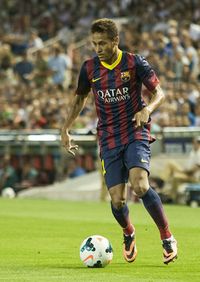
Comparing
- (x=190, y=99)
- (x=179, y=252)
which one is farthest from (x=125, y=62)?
(x=190, y=99)

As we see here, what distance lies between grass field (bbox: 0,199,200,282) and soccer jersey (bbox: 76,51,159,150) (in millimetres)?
1365

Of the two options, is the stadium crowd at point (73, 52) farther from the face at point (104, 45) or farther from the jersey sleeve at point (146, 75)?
the face at point (104, 45)

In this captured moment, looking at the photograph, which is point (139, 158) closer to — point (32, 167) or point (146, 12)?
point (32, 167)

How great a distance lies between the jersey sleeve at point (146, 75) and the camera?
10.5m

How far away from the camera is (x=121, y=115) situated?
10547 mm

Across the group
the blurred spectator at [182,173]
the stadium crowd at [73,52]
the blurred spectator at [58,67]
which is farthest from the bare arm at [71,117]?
the blurred spectator at [58,67]

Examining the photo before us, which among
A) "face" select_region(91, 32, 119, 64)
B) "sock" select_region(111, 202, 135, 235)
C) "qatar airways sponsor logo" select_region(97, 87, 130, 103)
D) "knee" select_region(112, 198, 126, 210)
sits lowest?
"sock" select_region(111, 202, 135, 235)

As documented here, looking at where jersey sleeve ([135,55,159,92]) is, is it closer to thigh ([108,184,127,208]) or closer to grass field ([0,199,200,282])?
thigh ([108,184,127,208])

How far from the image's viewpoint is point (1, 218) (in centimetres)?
1811

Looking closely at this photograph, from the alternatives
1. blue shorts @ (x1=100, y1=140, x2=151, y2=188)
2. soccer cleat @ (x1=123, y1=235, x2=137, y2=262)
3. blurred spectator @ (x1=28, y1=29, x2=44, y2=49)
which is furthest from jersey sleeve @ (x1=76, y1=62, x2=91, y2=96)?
blurred spectator @ (x1=28, y1=29, x2=44, y2=49)

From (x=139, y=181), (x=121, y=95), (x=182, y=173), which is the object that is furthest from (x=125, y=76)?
(x=182, y=173)

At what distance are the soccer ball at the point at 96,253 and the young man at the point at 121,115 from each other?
0.44 metres

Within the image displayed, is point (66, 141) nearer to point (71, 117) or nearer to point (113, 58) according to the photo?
point (71, 117)

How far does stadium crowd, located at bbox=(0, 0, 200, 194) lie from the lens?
2608cm
